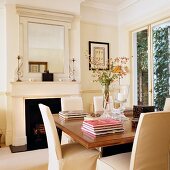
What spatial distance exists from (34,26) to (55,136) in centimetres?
278

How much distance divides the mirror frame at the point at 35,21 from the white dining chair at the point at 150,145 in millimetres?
2699

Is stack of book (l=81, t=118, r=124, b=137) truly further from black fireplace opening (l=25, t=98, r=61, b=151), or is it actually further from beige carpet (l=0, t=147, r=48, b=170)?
black fireplace opening (l=25, t=98, r=61, b=151)

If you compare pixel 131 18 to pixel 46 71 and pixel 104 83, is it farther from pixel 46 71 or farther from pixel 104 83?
pixel 104 83

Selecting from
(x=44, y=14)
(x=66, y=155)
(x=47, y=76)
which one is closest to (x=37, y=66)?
(x=47, y=76)

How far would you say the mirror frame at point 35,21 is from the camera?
387cm

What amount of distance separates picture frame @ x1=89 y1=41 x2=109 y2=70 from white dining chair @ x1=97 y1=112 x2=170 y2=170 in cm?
319

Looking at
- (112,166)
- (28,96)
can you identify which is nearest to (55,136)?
(112,166)

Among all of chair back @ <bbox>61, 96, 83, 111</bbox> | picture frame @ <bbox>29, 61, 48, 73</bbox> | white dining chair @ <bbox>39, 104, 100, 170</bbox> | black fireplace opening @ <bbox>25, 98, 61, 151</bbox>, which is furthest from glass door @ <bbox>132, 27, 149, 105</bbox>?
white dining chair @ <bbox>39, 104, 100, 170</bbox>

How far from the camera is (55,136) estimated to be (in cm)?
191

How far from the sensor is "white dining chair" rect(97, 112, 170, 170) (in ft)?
5.07

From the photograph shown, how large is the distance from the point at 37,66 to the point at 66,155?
8.11 ft

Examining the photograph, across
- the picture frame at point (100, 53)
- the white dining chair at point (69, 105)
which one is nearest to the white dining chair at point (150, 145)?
the white dining chair at point (69, 105)

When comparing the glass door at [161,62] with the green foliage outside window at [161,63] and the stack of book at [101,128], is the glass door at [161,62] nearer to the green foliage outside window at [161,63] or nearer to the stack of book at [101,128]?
the green foliage outside window at [161,63]

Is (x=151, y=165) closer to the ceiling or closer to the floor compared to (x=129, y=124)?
closer to the floor
